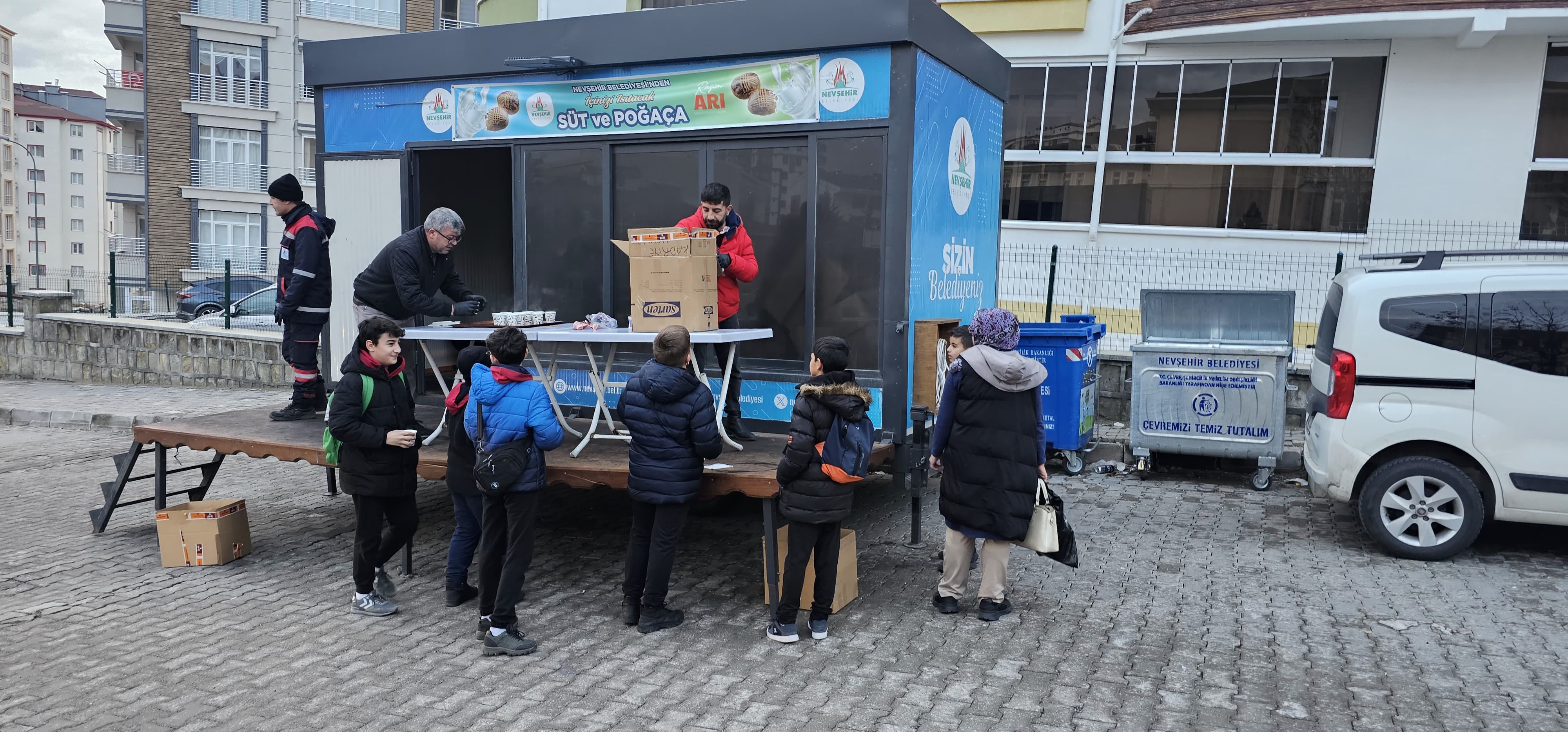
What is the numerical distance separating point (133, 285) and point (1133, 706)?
2060cm

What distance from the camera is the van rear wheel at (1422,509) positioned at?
20.6 ft

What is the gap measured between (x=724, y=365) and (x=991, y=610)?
89.7 inches

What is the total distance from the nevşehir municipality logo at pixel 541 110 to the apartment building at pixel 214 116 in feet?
98.4

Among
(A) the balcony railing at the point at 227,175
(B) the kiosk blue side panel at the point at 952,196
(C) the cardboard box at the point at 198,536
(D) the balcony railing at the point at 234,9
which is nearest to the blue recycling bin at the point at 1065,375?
(B) the kiosk blue side panel at the point at 952,196

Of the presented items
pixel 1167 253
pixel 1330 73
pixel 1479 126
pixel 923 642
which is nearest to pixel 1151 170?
pixel 1167 253

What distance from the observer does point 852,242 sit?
6.42 m

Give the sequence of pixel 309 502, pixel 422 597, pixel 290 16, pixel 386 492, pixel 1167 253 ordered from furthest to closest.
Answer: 1. pixel 290 16
2. pixel 1167 253
3. pixel 309 502
4. pixel 422 597
5. pixel 386 492

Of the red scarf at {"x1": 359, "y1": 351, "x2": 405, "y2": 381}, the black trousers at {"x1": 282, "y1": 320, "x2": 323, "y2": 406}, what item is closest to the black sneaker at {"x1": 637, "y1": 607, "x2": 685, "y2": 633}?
the red scarf at {"x1": 359, "y1": 351, "x2": 405, "y2": 381}

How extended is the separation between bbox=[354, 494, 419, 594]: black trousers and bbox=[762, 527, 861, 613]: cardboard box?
192 centimetres

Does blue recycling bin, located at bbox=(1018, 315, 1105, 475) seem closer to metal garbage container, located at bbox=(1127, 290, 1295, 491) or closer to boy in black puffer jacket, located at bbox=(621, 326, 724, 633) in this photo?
metal garbage container, located at bbox=(1127, 290, 1295, 491)

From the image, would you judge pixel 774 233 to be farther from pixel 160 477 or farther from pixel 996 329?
pixel 160 477

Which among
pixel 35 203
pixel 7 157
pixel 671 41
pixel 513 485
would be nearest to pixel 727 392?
pixel 513 485

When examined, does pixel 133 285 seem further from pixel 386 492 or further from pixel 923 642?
pixel 923 642

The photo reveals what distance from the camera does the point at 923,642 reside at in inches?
193
